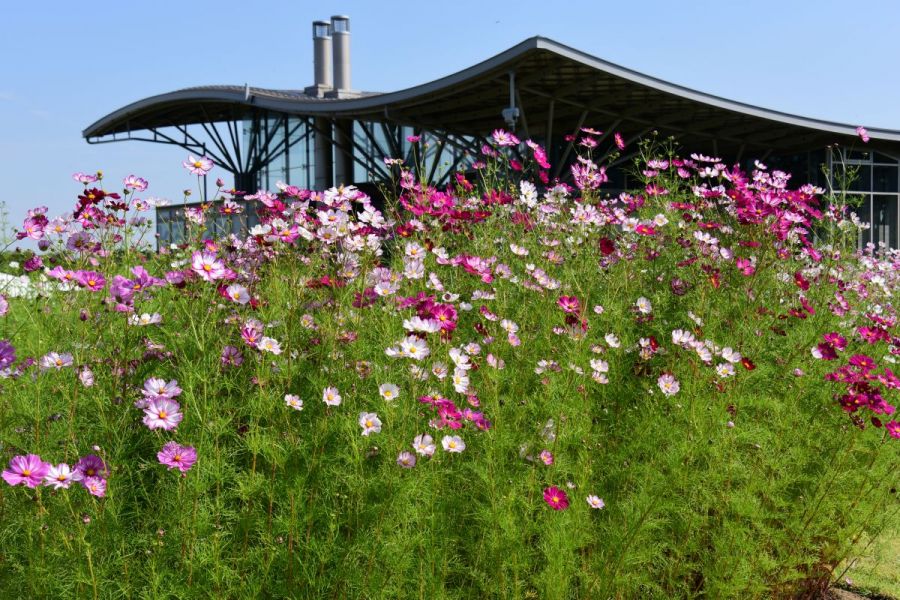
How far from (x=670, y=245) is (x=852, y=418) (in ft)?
5.12

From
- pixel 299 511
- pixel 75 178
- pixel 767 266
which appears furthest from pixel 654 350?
pixel 75 178

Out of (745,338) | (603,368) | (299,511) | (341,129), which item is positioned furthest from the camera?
(341,129)

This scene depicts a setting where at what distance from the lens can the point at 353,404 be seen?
8.70ft

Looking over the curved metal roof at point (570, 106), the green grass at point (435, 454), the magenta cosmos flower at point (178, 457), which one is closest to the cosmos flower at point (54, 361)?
the green grass at point (435, 454)

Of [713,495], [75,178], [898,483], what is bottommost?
[898,483]

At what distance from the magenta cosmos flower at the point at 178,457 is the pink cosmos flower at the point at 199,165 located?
1.56 m

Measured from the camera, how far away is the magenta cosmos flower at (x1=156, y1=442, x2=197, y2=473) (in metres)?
2.19

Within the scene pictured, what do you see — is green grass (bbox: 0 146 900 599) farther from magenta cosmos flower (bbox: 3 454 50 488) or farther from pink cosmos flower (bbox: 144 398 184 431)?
magenta cosmos flower (bbox: 3 454 50 488)

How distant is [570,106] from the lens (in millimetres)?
22984

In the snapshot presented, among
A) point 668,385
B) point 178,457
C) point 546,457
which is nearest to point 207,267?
point 178,457

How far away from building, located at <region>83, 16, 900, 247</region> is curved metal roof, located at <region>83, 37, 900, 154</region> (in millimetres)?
43

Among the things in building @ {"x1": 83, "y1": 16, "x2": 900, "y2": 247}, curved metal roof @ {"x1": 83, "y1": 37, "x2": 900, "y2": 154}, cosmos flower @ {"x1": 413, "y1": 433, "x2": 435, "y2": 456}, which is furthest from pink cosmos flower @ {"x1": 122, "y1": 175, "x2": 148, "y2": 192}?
curved metal roof @ {"x1": 83, "y1": 37, "x2": 900, "y2": 154}

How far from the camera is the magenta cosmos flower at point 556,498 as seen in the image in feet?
8.27

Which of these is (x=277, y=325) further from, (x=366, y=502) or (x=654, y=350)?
(x=654, y=350)
